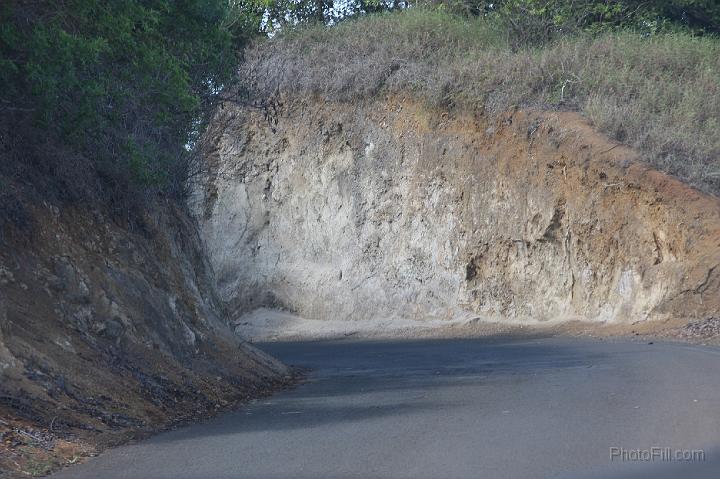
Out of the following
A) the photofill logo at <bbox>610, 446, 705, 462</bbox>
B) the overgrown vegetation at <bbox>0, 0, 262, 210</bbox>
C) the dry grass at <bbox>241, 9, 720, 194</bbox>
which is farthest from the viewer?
the dry grass at <bbox>241, 9, 720, 194</bbox>

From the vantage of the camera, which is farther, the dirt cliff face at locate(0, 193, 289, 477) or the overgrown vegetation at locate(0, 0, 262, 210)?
the overgrown vegetation at locate(0, 0, 262, 210)

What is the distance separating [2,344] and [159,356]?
125 inches

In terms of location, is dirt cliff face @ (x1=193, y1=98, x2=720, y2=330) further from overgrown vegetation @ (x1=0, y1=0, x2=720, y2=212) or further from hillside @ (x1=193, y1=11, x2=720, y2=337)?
overgrown vegetation @ (x1=0, y1=0, x2=720, y2=212)

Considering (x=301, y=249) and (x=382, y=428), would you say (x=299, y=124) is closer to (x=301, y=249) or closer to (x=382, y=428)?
(x=301, y=249)

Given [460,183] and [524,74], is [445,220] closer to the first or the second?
[460,183]

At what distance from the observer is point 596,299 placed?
28.8 m

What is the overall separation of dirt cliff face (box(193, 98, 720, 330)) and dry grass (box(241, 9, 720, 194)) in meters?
0.67

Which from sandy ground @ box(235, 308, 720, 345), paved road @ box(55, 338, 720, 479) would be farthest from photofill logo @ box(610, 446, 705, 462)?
sandy ground @ box(235, 308, 720, 345)

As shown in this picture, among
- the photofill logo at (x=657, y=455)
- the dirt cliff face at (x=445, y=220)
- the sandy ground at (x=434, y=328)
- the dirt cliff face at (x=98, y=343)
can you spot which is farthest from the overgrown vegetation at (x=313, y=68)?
the photofill logo at (x=657, y=455)

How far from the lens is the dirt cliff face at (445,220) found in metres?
27.5

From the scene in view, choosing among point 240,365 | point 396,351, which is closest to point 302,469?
point 240,365

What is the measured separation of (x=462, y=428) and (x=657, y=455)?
2260 millimetres

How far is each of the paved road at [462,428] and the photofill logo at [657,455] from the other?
0.08 metres

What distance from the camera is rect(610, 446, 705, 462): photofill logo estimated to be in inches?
316
